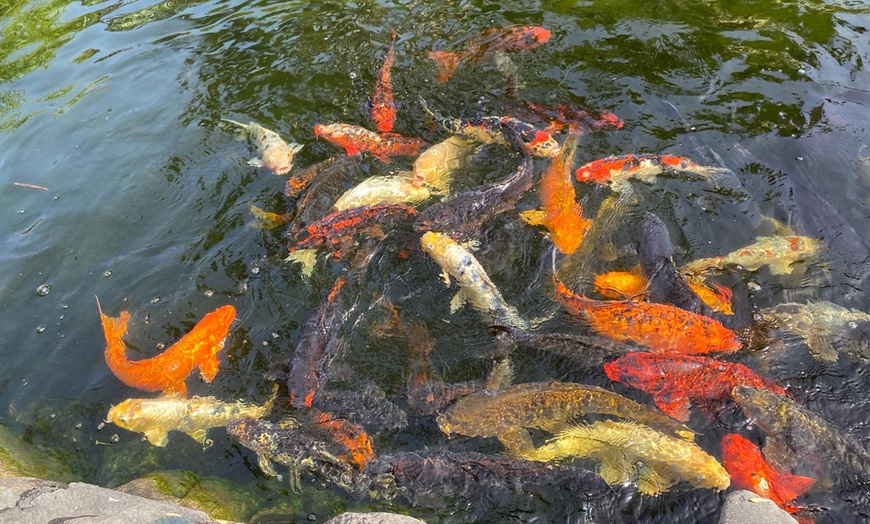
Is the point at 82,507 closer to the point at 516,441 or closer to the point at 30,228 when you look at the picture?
the point at 516,441

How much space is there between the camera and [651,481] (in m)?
3.92

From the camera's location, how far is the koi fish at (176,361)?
482cm

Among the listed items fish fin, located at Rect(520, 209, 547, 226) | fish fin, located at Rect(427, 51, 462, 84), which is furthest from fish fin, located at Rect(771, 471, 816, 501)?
fish fin, located at Rect(427, 51, 462, 84)

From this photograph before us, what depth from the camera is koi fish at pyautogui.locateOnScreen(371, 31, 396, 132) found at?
22.4 feet

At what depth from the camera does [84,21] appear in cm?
1041

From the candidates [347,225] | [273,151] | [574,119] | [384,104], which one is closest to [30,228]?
[273,151]

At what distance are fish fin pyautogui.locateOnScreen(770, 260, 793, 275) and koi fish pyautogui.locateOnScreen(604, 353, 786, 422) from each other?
→ 1265 mm

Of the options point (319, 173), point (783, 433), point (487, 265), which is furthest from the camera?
point (319, 173)

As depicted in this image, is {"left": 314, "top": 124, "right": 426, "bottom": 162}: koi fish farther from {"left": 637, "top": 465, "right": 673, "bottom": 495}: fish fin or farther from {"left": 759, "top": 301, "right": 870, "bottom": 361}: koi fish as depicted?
{"left": 637, "top": 465, "right": 673, "bottom": 495}: fish fin

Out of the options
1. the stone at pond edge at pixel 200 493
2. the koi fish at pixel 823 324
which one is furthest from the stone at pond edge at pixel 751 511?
the stone at pond edge at pixel 200 493

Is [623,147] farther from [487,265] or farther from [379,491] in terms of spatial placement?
[379,491]

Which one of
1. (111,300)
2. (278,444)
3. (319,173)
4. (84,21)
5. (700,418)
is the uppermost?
(84,21)

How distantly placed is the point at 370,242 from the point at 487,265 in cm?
118

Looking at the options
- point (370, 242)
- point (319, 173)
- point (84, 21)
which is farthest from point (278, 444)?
point (84, 21)
